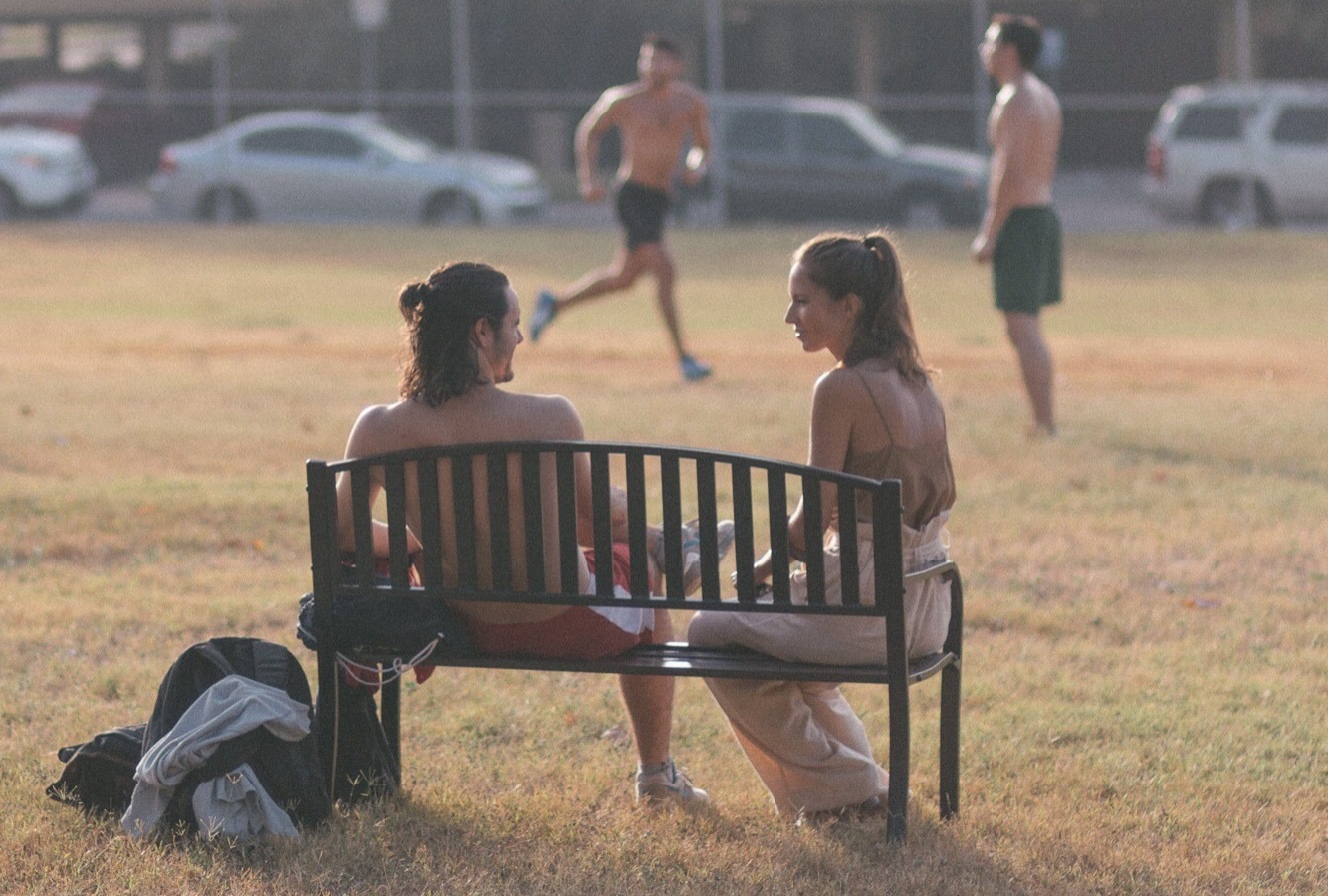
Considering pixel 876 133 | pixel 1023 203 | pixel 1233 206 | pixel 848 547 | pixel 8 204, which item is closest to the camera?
pixel 848 547

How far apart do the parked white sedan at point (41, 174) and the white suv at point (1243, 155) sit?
13.5 meters

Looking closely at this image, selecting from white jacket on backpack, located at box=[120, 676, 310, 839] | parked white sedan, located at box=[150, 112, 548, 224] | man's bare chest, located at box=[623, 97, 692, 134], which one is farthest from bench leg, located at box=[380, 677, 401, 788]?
parked white sedan, located at box=[150, 112, 548, 224]

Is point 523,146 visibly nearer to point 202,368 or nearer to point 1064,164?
point 1064,164

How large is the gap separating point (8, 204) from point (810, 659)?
76.0 ft

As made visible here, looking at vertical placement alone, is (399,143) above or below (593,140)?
below

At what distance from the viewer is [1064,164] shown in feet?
90.5

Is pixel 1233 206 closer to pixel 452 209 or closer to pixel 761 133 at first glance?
pixel 761 133

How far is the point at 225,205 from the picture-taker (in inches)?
974

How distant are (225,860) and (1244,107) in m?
21.0

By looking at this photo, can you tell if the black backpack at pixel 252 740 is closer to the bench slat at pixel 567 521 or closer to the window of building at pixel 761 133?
the bench slat at pixel 567 521

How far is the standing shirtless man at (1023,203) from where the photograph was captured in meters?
9.65

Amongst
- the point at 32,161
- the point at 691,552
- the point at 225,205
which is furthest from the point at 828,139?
the point at 691,552

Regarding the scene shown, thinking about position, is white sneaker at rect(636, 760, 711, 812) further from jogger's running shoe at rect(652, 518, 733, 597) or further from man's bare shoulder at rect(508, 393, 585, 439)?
man's bare shoulder at rect(508, 393, 585, 439)

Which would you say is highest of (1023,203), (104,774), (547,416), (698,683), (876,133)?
(876,133)
